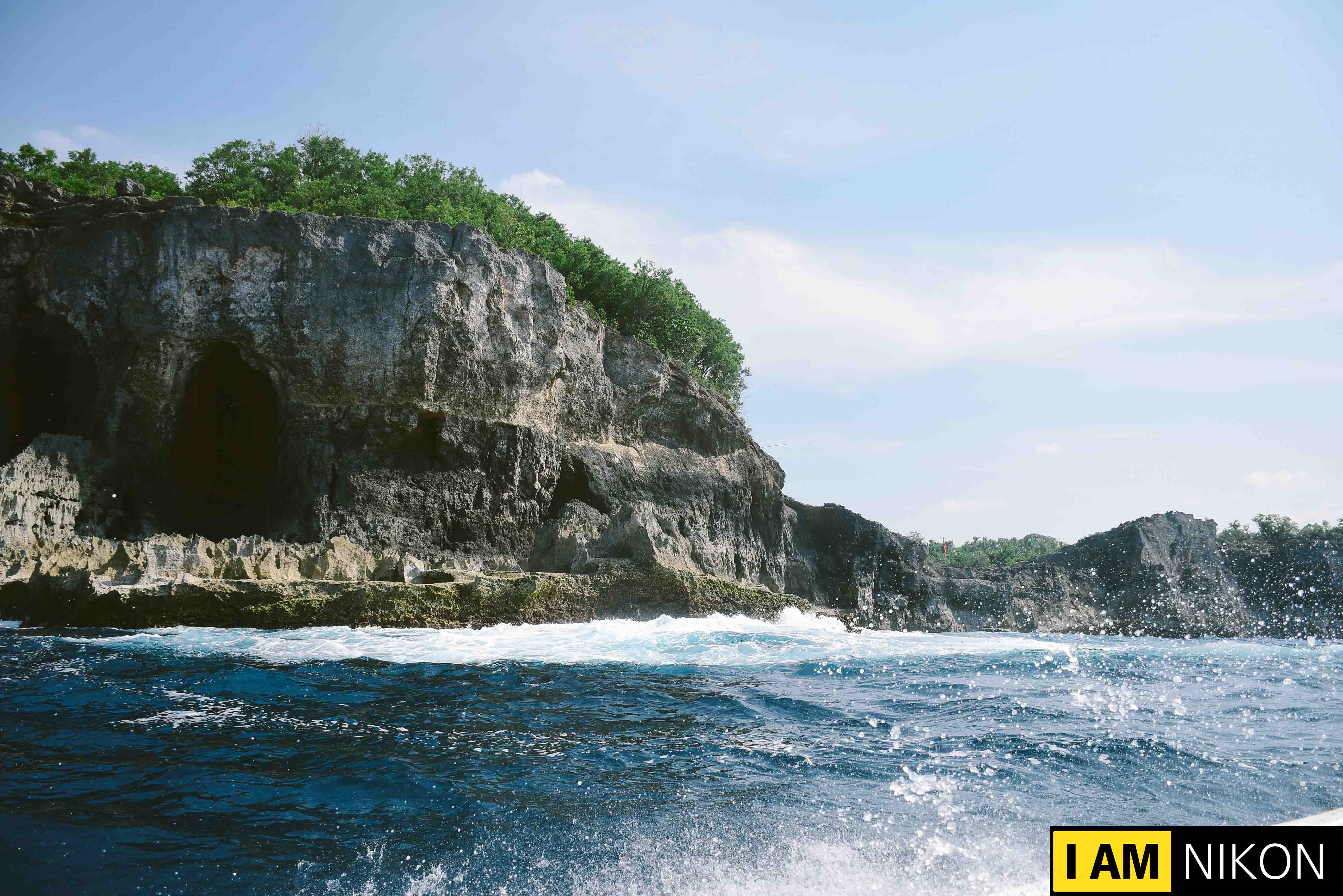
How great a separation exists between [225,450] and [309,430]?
290 cm

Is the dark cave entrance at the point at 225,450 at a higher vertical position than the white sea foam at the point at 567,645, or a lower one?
higher

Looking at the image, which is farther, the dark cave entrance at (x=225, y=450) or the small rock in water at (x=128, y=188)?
the small rock in water at (x=128, y=188)

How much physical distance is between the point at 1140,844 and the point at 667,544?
12.9 metres

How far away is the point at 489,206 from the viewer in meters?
25.5

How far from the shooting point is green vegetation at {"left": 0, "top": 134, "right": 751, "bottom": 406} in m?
21.1

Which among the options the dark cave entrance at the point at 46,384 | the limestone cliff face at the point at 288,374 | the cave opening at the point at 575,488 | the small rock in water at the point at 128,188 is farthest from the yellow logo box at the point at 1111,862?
the small rock in water at the point at 128,188

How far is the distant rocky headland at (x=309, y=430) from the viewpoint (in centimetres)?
1266

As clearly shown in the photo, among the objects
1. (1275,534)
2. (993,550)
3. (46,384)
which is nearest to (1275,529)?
(1275,534)

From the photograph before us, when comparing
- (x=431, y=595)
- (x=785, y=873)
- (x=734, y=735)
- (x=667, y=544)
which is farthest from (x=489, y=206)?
(x=785, y=873)

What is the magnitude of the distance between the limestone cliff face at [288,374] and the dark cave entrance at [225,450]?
0.04m

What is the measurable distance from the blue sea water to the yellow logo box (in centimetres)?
19

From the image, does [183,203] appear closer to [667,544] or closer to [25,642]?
[25,642]

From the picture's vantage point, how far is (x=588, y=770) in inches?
187

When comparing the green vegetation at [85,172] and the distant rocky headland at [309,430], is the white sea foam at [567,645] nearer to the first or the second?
the distant rocky headland at [309,430]
